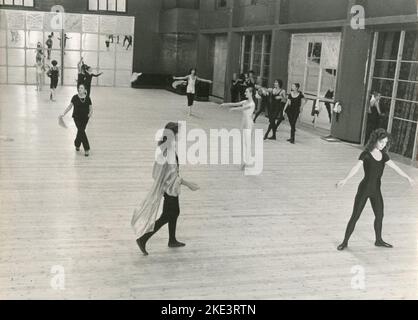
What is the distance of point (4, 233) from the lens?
24.5 ft

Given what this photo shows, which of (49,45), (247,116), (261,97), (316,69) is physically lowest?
(261,97)

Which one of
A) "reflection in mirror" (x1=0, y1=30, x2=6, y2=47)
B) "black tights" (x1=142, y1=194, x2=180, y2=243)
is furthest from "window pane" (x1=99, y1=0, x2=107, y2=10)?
"black tights" (x1=142, y1=194, x2=180, y2=243)

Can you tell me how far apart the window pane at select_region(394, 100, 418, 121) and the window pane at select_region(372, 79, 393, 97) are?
21.2 inches

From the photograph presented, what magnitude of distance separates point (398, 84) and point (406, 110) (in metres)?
0.87

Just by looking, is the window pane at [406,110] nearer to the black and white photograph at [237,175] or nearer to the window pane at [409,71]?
the black and white photograph at [237,175]

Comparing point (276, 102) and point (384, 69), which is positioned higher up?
point (384, 69)

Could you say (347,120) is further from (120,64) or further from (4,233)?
(120,64)

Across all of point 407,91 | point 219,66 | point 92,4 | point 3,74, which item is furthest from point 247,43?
point 3,74

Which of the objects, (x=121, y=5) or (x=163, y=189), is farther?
(x=121, y=5)

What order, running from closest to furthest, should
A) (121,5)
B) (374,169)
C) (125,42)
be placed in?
(374,169)
(121,5)
(125,42)

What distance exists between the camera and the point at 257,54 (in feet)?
81.3

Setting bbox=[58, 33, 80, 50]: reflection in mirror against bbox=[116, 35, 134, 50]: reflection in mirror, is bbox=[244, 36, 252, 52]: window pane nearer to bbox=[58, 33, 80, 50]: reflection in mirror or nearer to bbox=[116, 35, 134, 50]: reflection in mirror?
bbox=[116, 35, 134, 50]: reflection in mirror

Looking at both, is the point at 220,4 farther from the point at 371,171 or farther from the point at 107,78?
the point at 371,171
